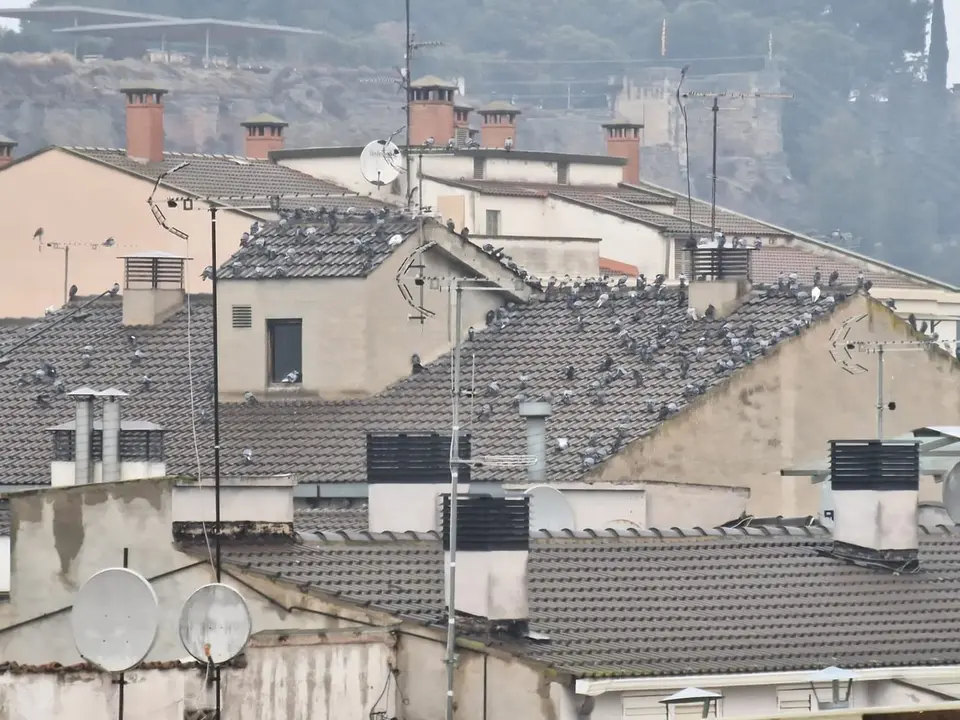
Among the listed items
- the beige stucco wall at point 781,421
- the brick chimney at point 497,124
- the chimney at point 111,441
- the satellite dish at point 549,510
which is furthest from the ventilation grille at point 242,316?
the brick chimney at point 497,124

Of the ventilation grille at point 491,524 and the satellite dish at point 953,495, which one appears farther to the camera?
the satellite dish at point 953,495

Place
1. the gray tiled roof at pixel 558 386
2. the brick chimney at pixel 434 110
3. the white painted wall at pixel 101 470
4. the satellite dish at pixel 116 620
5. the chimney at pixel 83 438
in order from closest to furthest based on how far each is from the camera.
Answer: the satellite dish at pixel 116 620, the white painted wall at pixel 101 470, the chimney at pixel 83 438, the gray tiled roof at pixel 558 386, the brick chimney at pixel 434 110

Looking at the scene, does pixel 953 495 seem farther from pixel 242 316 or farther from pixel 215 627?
pixel 242 316

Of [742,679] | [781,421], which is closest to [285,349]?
[781,421]

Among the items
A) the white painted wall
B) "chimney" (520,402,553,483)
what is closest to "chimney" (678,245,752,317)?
"chimney" (520,402,553,483)

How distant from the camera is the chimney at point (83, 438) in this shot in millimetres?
31172

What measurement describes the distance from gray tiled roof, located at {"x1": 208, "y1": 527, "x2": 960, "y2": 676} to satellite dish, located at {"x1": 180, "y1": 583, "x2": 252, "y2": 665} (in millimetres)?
1804

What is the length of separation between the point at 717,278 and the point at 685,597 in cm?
1443

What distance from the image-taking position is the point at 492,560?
21.9 meters

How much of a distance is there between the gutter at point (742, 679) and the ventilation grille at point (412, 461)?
5.06 metres

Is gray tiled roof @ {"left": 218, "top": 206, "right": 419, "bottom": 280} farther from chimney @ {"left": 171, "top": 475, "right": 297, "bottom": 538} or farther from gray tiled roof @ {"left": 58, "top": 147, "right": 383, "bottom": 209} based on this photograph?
chimney @ {"left": 171, "top": 475, "right": 297, "bottom": 538}

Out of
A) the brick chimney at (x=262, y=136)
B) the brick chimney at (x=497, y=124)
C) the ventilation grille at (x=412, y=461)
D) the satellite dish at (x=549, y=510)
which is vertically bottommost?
the satellite dish at (x=549, y=510)

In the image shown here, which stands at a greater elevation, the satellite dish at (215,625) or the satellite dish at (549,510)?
the satellite dish at (549,510)

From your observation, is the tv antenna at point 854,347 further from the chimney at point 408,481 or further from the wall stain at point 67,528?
the wall stain at point 67,528
